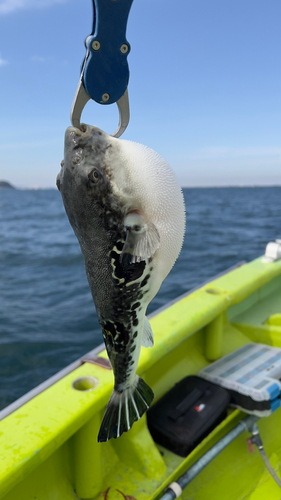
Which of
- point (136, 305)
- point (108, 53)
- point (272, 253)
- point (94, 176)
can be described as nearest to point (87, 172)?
point (94, 176)

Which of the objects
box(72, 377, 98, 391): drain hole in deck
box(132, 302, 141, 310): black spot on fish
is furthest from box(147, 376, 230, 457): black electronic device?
box(132, 302, 141, 310): black spot on fish

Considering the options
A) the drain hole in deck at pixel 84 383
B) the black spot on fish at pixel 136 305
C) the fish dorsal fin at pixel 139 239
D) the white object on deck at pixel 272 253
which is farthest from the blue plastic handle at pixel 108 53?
the white object on deck at pixel 272 253

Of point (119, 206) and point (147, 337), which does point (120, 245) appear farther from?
point (147, 337)

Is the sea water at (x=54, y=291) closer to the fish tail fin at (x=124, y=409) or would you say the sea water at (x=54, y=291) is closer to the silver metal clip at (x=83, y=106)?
the fish tail fin at (x=124, y=409)

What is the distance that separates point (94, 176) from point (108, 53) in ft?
1.31

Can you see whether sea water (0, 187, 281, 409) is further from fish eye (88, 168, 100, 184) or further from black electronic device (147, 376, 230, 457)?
fish eye (88, 168, 100, 184)

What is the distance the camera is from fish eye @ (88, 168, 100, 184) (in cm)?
137

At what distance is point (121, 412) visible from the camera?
170cm

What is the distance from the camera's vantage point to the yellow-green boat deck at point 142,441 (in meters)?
2.33

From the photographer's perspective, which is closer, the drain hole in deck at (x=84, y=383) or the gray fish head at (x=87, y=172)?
the gray fish head at (x=87, y=172)

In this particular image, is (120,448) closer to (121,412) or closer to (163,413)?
(163,413)

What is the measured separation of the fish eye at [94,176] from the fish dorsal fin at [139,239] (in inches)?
6.8

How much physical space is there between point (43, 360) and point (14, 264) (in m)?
8.52

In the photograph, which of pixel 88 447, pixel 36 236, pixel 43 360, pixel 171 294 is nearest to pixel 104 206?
pixel 88 447
